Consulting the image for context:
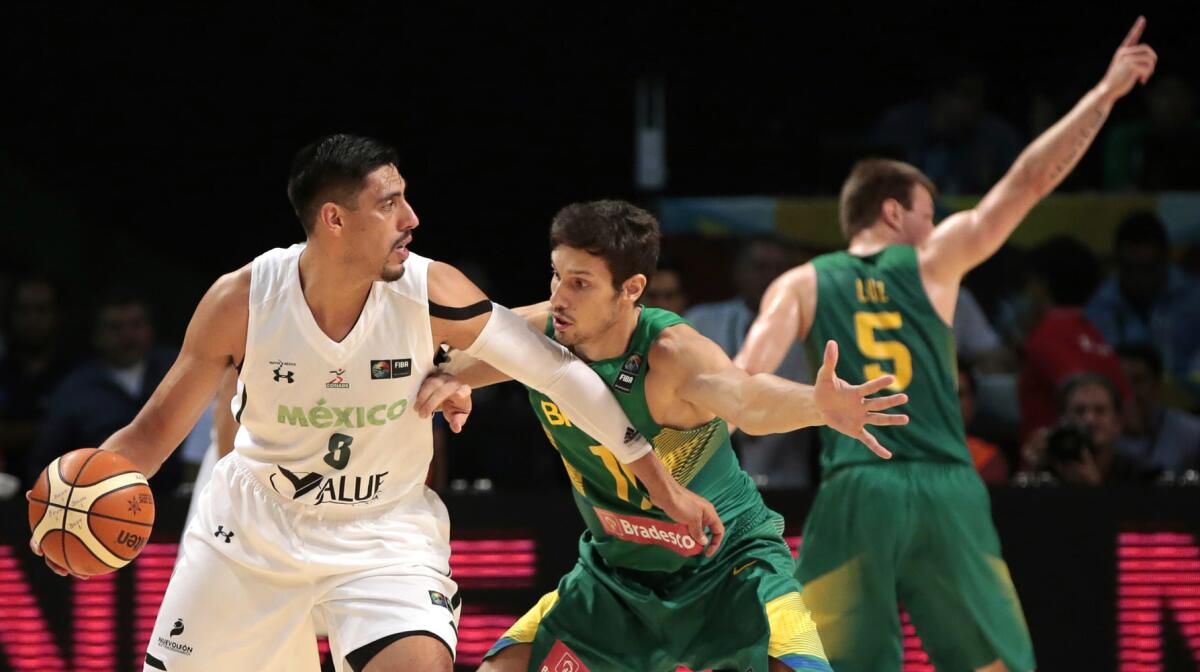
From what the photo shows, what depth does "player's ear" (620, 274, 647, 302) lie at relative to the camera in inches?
175

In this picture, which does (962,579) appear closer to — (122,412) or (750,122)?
(122,412)

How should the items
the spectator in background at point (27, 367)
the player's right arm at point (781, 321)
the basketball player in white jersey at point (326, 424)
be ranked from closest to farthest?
the basketball player in white jersey at point (326, 424), the player's right arm at point (781, 321), the spectator in background at point (27, 367)

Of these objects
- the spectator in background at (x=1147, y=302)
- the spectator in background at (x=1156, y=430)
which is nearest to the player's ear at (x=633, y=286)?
the spectator in background at (x=1156, y=430)

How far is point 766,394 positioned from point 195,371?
1521 mm

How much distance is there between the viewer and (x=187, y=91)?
9547 mm

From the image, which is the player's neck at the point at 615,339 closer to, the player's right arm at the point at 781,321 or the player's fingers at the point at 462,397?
the player's fingers at the point at 462,397

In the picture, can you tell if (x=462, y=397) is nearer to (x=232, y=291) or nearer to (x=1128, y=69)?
(x=232, y=291)

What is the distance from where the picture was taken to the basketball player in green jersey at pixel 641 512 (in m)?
4.34

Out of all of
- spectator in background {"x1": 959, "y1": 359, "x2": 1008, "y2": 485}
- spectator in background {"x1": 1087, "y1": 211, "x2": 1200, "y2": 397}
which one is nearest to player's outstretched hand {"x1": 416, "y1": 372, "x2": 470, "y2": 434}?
spectator in background {"x1": 959, "y1": 359, "x2": 1008, "y2": 485}

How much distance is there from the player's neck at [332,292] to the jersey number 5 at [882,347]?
6.90ft

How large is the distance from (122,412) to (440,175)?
110 inches

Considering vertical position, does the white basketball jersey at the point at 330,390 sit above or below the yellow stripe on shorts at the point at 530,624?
above

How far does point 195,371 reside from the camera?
162 inches

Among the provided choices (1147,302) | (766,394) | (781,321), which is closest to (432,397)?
(766,394)
